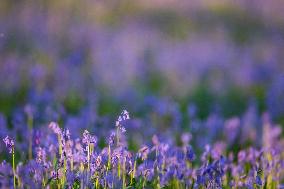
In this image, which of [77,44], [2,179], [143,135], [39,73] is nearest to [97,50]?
[77,44]

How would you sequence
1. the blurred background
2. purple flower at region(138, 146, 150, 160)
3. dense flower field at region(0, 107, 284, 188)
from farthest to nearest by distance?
the blurred background, purple flower at region(138, 146, 150, 160), dense flower field at region(0, 107, 284, 188)

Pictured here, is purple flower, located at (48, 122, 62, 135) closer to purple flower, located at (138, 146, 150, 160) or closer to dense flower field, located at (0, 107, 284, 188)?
dense flower field, located at (0, 107, 284, 188)

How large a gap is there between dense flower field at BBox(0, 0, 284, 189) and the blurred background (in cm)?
2

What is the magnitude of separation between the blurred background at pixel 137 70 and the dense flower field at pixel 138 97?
0.02m

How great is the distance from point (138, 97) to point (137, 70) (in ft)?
2.46

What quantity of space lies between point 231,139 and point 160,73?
213 cm

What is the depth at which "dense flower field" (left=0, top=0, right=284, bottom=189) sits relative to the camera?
3.18 meters

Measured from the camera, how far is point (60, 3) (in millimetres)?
9195

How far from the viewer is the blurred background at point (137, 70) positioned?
5.53 meters

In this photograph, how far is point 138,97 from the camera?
6.38 m

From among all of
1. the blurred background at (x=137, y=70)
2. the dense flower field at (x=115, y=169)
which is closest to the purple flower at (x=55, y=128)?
the dense flower field at (x=115, y=169)

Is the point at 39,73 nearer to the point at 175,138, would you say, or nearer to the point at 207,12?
the point at 175,138

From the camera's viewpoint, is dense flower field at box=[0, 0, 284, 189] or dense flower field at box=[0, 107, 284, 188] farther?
dense flower field at box=[0, 0, 284, 189]

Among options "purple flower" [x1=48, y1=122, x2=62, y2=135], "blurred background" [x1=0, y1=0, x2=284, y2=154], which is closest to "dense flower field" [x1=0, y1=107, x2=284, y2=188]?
"purple flower" [x1=48, y1=122, x2=62, y2=135]
